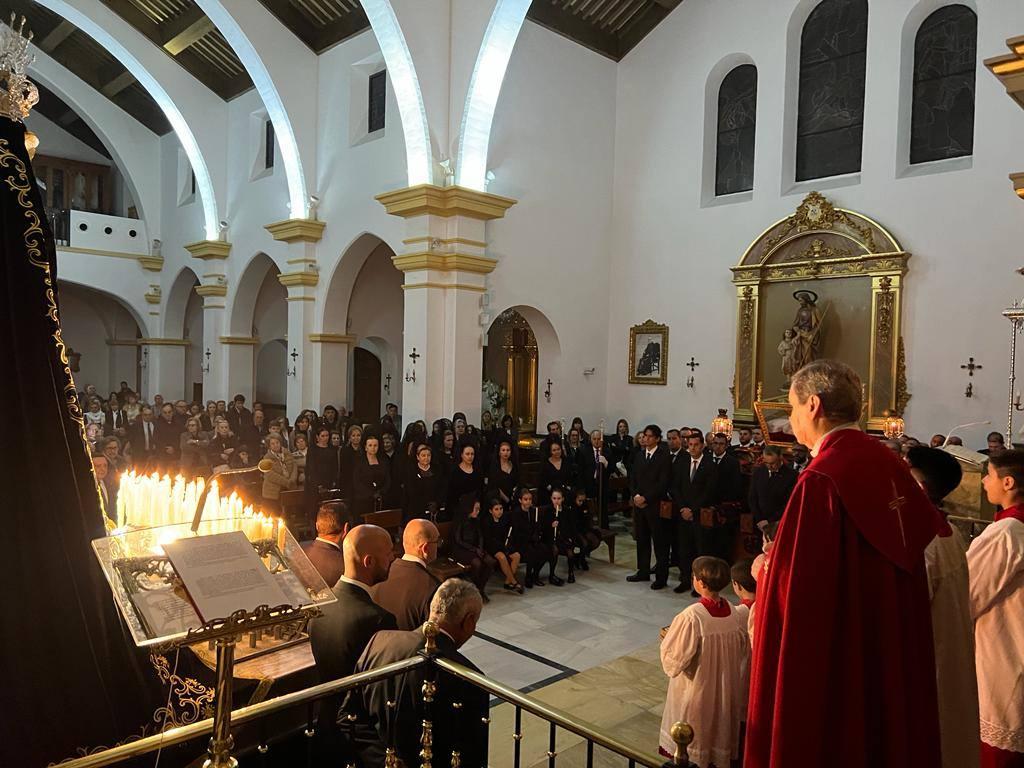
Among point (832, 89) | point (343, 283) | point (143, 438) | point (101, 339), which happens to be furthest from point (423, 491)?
point (101, 339)

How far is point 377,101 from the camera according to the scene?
1415 cm

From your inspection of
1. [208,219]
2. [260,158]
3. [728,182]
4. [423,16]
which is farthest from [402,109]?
[208,219]

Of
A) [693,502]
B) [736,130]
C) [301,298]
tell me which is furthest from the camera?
[301,298]

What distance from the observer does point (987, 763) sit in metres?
3.47

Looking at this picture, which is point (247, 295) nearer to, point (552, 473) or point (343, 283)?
point (343, 283)

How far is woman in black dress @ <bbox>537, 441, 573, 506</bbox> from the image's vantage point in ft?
28.9

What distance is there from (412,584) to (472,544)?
3.70 meters

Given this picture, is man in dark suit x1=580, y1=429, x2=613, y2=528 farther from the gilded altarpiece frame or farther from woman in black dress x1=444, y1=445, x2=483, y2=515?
the gilded altarpiece frame

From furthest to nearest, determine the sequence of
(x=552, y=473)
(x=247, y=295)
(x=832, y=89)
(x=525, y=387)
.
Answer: (x=247, y=295)
(x=525, y=387)
(x=832, y=89)
(x=552, y=473)

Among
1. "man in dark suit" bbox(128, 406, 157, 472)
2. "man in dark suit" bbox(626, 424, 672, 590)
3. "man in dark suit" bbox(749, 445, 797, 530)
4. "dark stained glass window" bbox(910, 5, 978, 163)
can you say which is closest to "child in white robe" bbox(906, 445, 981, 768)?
"man in dark suit" bbox(749, 445, 797, 530)

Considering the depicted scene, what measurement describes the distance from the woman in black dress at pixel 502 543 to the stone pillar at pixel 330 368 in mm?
7867

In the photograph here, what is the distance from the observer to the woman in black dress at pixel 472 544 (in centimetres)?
741

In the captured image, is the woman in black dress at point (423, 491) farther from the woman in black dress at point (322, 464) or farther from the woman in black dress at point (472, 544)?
the woman in black dress at point (322, 464)

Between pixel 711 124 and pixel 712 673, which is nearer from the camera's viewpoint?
pixel 712 673
